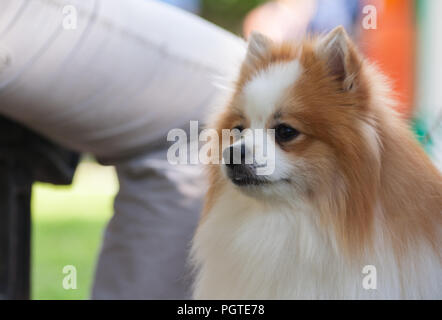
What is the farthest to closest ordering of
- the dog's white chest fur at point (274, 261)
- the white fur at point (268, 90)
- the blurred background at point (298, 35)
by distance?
the blurred background at point (298, 35) < the white fur at point (268, 90) < the dog's white chest fur at point (274, 261)

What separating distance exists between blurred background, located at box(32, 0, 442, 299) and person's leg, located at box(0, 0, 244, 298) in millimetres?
509

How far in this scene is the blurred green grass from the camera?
12.6 feet

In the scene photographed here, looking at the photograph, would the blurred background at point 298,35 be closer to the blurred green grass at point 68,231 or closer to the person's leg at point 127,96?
the blurred green grass at point 68,231

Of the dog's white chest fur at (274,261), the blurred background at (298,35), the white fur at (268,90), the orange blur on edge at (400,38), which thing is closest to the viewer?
the dog's white chest fur at (274,261)

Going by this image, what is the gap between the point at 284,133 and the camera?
1.71m

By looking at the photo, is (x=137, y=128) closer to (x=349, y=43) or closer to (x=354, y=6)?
(x=349, y=43)

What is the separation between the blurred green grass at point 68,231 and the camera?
3.84m

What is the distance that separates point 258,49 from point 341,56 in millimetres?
270

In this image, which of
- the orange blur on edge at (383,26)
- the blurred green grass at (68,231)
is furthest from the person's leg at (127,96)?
the orange blur on edge at (383,26)

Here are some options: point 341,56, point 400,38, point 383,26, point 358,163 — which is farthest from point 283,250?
point 400,38

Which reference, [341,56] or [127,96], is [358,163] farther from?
[127,96]

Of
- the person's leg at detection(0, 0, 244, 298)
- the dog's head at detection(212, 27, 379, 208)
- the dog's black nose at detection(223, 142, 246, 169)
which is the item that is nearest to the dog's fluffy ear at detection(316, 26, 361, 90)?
the dog's head at detection(212, 27, 379, 208)

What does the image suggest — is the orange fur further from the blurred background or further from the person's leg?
the person's leg
